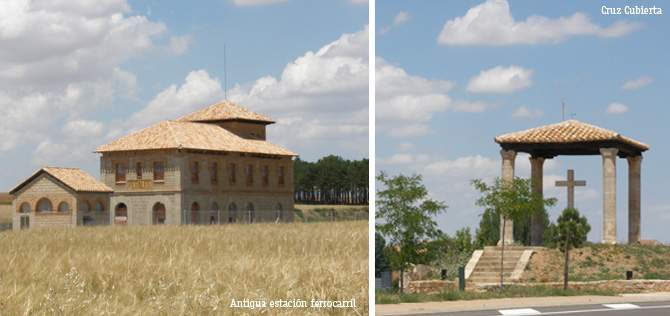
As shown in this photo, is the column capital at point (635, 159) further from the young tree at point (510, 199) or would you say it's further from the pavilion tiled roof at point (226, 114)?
the pavilion tiled roof at point (226, 114)

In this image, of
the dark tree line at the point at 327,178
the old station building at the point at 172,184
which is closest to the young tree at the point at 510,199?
the old station building at the point at 172,184

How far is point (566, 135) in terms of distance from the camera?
31859 mm

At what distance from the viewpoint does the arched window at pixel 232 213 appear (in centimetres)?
6187

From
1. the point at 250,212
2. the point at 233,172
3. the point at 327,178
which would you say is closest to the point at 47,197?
the point at 233,172

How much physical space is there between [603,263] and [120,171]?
40720mm

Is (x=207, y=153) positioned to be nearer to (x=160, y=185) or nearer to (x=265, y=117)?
(x=160, y=185)

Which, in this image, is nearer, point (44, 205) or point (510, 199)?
point (510, 199)

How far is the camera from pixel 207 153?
2502 inches

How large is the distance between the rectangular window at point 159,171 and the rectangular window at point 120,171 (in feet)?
7.09

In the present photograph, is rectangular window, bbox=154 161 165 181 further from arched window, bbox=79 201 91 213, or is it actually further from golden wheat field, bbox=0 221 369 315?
golden wheat field, bbox=0 221 369 315

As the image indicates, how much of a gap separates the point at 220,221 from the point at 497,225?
1037 inches

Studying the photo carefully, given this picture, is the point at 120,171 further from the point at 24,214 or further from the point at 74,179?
the point at 24,214

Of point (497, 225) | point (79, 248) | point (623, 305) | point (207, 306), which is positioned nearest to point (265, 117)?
point (497, 225)

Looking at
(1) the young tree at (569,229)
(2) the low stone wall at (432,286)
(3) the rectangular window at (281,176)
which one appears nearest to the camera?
(2) the low stone wall at (432,286)
